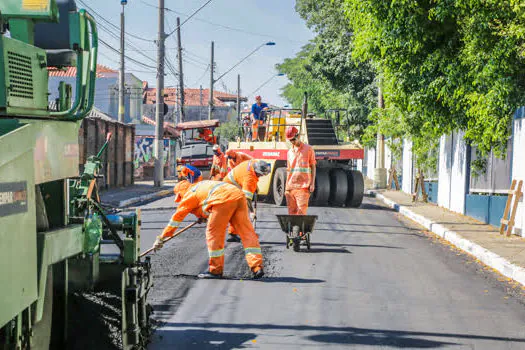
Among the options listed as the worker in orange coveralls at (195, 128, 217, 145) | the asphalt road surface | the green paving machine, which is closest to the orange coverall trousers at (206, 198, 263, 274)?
the asphalt road surface

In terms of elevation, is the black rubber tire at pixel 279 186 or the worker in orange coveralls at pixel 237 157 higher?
the worker in orange coveralls at pixel 237 157

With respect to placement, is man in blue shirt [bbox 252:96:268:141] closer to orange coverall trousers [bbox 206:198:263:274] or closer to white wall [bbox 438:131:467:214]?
white wall [bbox 438:131:467:214]

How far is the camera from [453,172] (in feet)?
62.4

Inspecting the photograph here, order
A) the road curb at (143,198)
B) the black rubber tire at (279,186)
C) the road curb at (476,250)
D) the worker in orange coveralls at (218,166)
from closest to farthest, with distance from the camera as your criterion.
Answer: the road curb at (476,250)
the worker in orange coveralls at (218,166)
the black rubber tire at (279,186)
the road curb at (143,198)

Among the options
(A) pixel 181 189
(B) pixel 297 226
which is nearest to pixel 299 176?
(B) pixel 297 226

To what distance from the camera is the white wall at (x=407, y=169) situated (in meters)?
27.8

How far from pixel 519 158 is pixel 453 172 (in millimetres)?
5699

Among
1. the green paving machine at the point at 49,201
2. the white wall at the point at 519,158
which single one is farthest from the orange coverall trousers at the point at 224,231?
the white wall at the point at 519,158

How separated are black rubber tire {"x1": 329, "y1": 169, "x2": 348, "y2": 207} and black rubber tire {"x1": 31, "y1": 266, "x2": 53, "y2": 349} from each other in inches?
620

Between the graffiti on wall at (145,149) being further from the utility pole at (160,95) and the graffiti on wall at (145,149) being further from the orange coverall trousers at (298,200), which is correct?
the orange coverall trousers at (298,200)

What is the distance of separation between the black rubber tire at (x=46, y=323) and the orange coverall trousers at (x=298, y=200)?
7727 mm

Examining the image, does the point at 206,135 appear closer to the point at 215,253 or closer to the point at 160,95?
the point at 160,95

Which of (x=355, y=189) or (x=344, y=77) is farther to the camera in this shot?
(x=344, y=77)

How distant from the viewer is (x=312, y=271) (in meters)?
9.25
